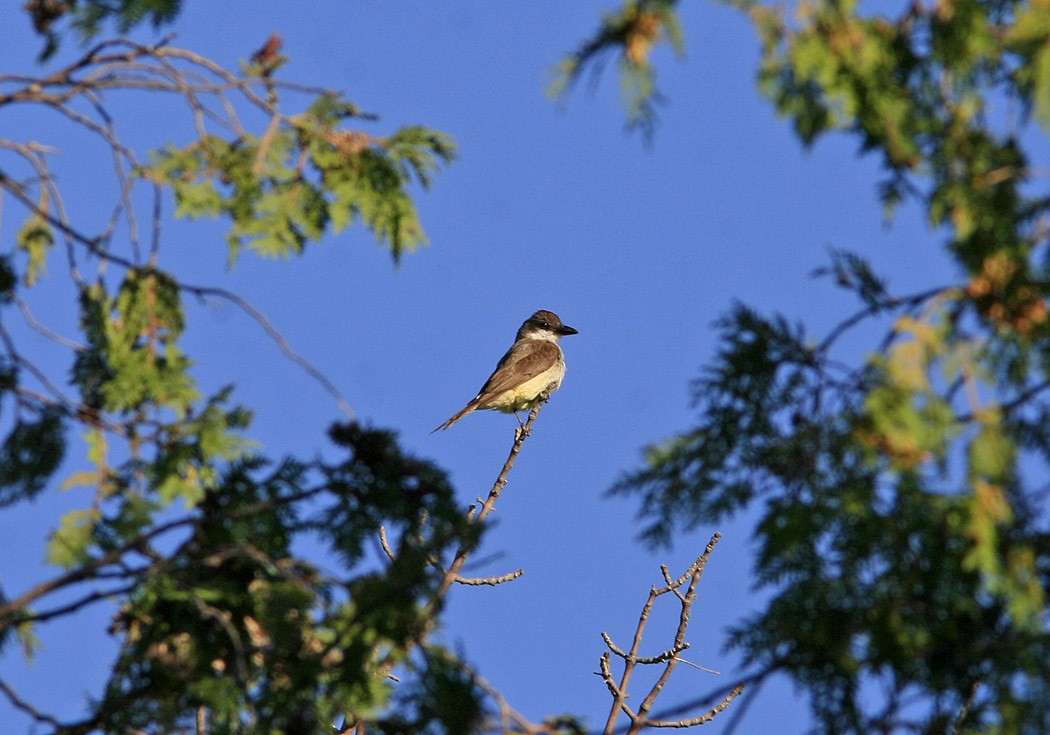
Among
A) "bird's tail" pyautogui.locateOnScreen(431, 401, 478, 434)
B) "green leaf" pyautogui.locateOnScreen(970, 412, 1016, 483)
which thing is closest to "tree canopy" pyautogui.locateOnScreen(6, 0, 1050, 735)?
"green leaf" pyautogui.locateOnScreen(970, 412, 1016, 483)

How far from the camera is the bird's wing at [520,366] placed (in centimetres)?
1216

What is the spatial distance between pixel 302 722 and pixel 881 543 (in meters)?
1.88

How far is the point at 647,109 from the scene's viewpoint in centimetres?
396

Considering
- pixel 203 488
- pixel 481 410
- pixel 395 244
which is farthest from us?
pixel 481 410

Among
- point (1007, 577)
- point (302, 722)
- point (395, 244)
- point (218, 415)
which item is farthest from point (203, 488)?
point (1007, 577)

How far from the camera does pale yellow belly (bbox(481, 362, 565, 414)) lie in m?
12.2

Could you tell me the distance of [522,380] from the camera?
12180 mm

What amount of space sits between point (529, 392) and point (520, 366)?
31 centimetres

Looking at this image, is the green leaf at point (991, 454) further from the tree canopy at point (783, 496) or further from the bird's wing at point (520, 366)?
the bird's wing at point (520, 366)

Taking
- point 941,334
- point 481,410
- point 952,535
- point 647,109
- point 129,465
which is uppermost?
point 481,410

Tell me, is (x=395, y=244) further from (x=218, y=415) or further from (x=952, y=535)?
(x=952, y=535)

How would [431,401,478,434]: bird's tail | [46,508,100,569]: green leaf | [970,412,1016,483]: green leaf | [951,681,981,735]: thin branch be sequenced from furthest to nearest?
[431,401,478,434]: bird's tail
[46,508,100,569]: green leaf
[951,681,981,735]: thin branch
[970,412,1016,483]: green leaf

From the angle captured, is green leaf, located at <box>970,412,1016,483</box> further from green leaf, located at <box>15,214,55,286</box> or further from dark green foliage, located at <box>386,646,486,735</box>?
green leaf, located at <box>15,214,55,286</box>

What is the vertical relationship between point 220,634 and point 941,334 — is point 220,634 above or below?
below
